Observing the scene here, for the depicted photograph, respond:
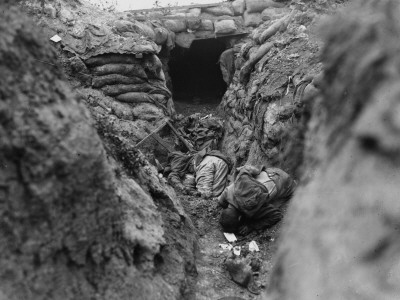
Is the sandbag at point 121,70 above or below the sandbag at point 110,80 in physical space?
above

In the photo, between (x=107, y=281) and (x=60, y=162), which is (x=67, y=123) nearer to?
(x=60, y=162)

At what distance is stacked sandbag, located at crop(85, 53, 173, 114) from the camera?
789 cm

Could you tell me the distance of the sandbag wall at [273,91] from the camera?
216 inches

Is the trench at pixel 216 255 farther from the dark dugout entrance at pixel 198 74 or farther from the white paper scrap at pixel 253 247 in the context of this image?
the dark dugout entrance at pixel 198 74

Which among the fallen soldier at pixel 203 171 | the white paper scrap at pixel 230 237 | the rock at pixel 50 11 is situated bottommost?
the fallen soldier at pixel 203 171

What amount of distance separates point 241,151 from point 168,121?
1.90 metres

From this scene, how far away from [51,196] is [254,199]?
2558 mm

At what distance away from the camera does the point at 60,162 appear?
2.05 m

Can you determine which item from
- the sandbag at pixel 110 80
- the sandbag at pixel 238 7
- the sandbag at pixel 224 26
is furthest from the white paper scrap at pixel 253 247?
the sandbag at pixel 238 7

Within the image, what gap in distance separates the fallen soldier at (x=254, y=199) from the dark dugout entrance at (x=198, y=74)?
8.67 m

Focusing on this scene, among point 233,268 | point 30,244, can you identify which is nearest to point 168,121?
point 233,268

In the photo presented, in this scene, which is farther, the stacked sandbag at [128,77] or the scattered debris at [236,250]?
the stacked sandbag at [128,77]

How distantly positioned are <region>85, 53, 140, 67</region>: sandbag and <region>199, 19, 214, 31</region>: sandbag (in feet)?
12.6

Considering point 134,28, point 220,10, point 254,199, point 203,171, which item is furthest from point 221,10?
point 254,199
